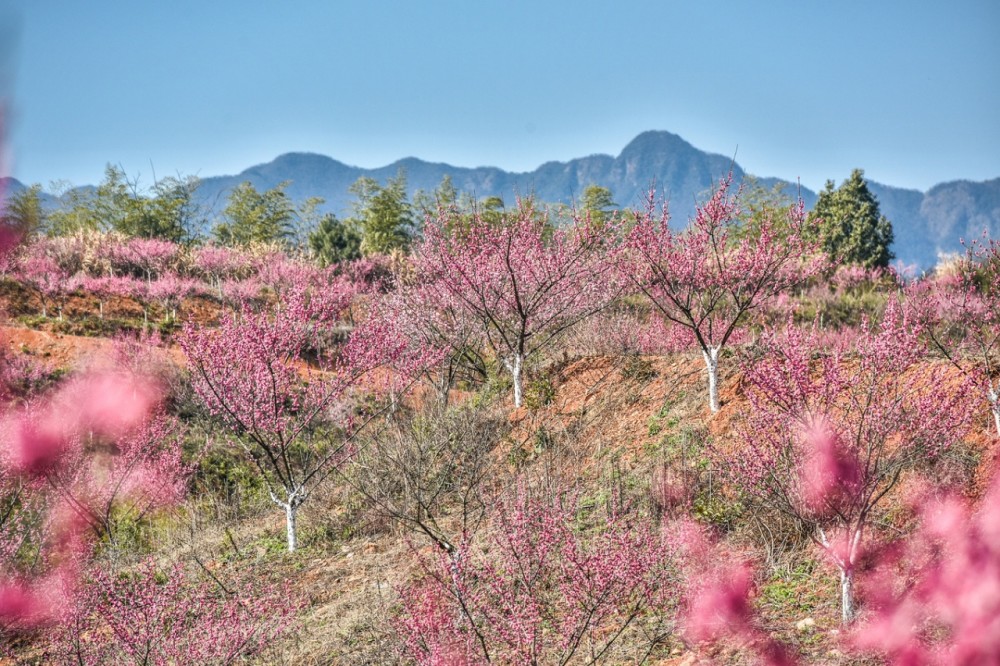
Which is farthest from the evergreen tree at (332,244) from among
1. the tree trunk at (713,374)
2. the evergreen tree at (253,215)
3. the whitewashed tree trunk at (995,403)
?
the whitewashed tree trunk at (995,403)

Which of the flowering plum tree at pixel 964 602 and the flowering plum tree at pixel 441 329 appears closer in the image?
the flowering plum tree at pixel 964 602

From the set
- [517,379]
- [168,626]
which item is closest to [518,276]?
[517,379]

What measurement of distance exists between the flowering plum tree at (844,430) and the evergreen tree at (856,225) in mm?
32677

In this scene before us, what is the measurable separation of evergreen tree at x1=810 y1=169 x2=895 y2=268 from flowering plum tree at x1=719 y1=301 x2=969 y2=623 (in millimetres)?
32677

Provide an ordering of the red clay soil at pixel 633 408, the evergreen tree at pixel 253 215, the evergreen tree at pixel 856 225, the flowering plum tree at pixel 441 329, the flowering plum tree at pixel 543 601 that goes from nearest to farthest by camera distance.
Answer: the flowering plum tree at pixel 543 601 < the red clay soil at pixel 633 408 < the flowering plum tree at pixel 441 329 < the evergreen tree at pixel 856 225 < the evergreen tree at pixel 253 215

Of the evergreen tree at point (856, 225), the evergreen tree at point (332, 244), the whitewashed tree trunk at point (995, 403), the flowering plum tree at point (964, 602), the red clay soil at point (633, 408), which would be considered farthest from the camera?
the evergreen tree at point (856, 225)

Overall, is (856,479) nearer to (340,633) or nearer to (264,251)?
(340,633)

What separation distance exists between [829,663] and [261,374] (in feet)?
21.0

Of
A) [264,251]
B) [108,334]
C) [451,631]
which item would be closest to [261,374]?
[451,631]

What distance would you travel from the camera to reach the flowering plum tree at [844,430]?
4082 millimetres

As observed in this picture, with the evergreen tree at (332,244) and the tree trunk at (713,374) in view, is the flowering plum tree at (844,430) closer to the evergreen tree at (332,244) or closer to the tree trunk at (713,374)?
the tree trunk at (713,374)

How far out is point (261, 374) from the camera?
7.48m

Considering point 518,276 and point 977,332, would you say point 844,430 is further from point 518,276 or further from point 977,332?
point 518,276

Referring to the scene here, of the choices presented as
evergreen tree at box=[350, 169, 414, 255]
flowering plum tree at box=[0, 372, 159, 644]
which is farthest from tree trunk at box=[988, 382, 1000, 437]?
evergreen tree at box=[350, 169, 414, 255]
